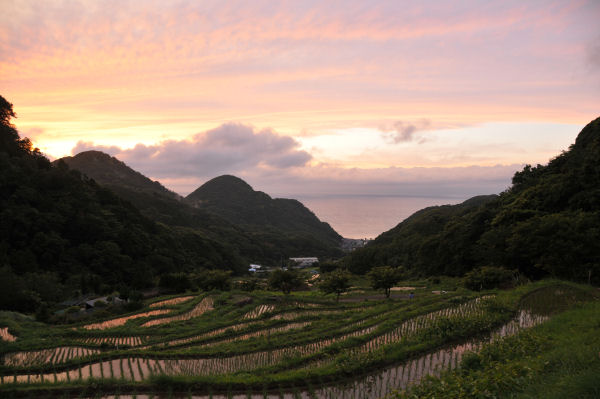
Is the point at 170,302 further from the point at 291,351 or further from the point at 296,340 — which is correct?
A: the point at 291,351

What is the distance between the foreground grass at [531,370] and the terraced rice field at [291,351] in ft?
3.44

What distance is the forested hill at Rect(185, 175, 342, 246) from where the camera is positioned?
159125 mm

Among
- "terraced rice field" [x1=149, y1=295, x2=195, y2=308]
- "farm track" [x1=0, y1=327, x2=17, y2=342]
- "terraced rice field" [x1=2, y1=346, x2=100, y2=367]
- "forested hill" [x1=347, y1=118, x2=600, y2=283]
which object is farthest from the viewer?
"terraced rice field" [x1=149, y1=295, x2=195, y2=308]

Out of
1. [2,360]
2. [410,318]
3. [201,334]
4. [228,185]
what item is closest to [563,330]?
[410,318]

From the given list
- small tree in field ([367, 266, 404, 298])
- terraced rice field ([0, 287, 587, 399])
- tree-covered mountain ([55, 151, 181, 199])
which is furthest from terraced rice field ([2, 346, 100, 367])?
tree-covered mountain ([55, 151, 181, 199])

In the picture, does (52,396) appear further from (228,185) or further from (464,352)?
(228,185)

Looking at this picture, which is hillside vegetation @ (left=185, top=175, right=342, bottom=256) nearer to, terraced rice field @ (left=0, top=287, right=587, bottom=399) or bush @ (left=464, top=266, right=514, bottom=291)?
bush @ (left=464, top=266, right=514, bottom=291)

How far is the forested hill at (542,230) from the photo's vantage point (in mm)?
18578

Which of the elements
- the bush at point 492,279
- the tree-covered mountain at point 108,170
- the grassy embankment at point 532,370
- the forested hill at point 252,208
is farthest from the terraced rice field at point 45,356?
the forested hill at point 252,208

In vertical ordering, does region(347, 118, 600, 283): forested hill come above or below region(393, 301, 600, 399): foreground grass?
above

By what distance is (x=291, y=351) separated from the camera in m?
12.4

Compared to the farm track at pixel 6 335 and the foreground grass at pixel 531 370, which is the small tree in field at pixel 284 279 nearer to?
the farm track at pixel 6 335

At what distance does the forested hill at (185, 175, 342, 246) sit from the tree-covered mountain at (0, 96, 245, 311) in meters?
99.3

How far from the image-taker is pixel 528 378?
723 centimetres
